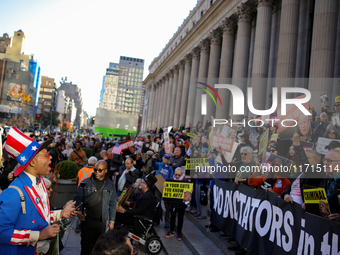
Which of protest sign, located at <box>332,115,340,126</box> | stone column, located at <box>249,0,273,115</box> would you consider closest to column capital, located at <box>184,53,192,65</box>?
stone column, located at <box>249,0,273,115</box>

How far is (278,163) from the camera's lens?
589cm

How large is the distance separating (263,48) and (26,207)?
806 inches

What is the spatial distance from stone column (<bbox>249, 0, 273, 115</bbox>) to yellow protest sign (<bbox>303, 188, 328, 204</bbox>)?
16.5 m

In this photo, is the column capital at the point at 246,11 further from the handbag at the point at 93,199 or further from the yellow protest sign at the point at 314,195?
the handbag at the point at 93,199

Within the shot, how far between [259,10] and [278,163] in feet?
60.7

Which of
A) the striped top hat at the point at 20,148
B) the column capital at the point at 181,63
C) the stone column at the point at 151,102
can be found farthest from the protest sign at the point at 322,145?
the stone column at the point at 151,102

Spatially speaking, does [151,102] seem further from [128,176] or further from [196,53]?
[128,176]

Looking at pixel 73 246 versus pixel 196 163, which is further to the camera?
pixel 196 163

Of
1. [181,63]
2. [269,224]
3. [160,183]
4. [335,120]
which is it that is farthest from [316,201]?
[181,63]

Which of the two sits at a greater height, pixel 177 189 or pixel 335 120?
pixel 335 120

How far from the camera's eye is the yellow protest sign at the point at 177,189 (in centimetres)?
716

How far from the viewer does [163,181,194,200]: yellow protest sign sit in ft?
23.5

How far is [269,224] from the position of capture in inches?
195

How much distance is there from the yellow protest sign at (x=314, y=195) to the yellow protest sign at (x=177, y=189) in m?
3.44
